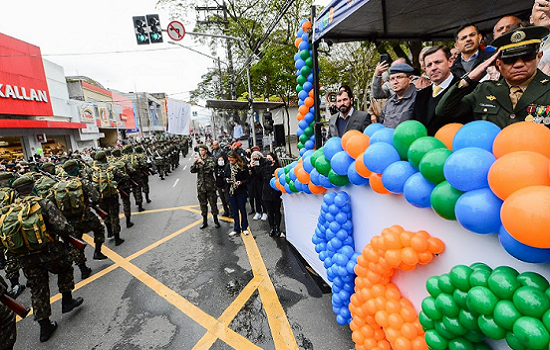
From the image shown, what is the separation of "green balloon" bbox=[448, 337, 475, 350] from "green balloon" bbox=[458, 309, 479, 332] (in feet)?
0.54

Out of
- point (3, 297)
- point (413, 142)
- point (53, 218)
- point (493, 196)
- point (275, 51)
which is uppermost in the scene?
point (275, 51)

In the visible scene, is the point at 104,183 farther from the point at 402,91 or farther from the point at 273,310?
the point at 402,91

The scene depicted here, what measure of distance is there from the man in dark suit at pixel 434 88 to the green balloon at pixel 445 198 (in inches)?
30.7

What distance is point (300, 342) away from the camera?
2.85m

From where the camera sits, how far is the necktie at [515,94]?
66.2 inches

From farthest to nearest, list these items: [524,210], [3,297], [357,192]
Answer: [3,297] → [357,192] → [524,210]

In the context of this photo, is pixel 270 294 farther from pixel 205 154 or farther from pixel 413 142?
pixel 205 154

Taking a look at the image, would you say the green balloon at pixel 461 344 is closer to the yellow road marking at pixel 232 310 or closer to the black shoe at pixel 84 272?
the yellow road marking at pixel 232 310

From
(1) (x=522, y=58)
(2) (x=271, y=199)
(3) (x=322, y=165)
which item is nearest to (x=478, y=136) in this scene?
(1) (x=522, y=58)

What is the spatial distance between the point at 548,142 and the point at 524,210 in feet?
1.43

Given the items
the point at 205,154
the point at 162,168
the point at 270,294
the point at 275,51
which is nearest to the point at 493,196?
the point at 270,294

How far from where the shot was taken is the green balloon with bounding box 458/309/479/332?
140 centimetres

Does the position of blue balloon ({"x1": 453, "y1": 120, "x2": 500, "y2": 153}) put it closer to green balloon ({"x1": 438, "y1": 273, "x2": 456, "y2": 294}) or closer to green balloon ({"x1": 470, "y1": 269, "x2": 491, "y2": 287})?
green balloon ({"x1": 470, "y1": 269, "x2": 491, "y2": 287})

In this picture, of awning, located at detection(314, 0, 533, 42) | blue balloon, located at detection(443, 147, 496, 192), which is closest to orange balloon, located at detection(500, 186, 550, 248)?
blue balloon, located at detection(443, 147, 496, 192)
